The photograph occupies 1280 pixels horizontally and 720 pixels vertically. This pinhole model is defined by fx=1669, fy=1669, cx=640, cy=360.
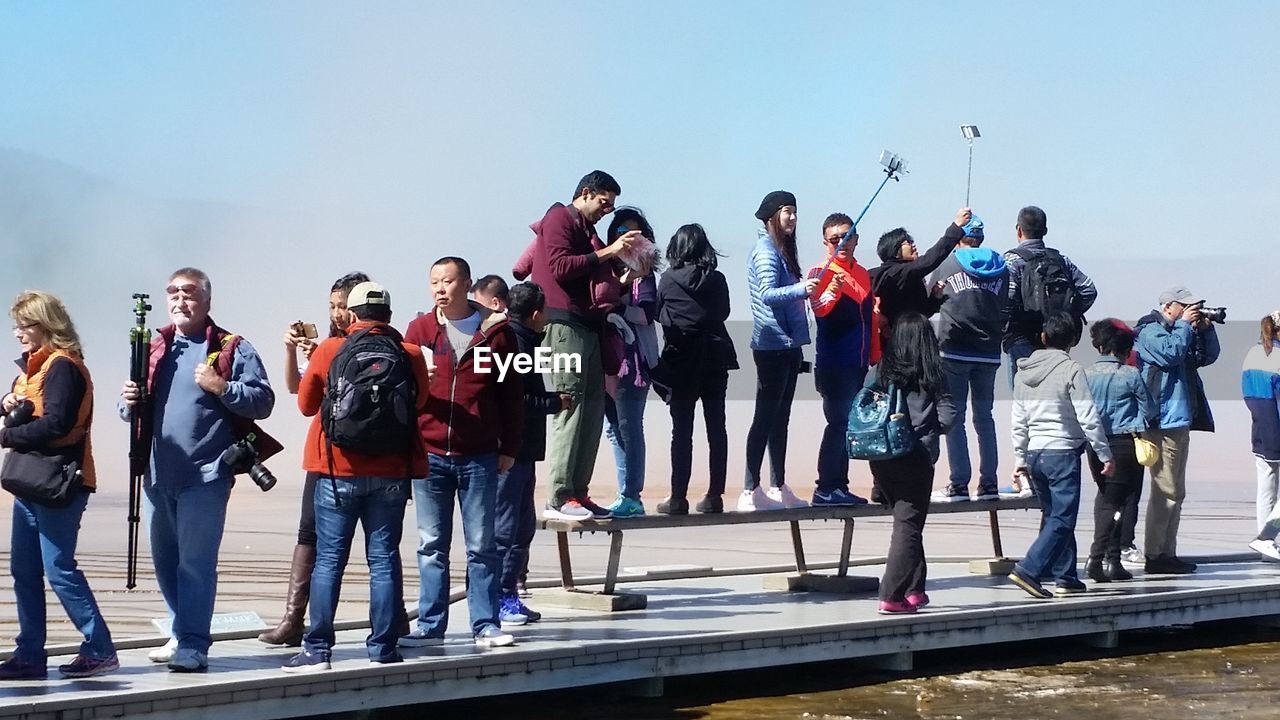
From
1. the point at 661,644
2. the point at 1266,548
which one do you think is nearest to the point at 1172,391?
the point at 1266,548

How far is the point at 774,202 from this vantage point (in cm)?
1009

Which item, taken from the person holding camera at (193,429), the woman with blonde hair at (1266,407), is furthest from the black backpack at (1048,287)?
the person holding camera at (193,429)

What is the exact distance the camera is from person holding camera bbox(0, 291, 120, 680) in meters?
6.96

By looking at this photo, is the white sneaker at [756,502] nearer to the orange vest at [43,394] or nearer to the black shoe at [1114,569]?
the black shoe at [1114,569]

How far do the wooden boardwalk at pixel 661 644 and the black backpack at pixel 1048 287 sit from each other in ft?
6.15

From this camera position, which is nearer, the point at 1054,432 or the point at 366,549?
the point at 366,549

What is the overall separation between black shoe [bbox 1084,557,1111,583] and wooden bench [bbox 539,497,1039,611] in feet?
1.74

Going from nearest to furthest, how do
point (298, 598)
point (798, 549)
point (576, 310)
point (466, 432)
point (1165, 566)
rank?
point (466, 432) → point (298, 598) → point (576, 310) → point (798, 549) → point (1165, 566)

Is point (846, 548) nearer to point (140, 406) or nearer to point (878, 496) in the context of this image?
point (878, 496)

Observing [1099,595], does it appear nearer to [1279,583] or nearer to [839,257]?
[1279,583]

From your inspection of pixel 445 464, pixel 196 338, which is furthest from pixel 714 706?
pixel 196 338

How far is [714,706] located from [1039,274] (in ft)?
14.1

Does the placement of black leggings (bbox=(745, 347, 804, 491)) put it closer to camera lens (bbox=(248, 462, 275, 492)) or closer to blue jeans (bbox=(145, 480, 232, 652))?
camera lens (bbox=(248, 462, 275, 492))

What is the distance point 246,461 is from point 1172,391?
694cm
